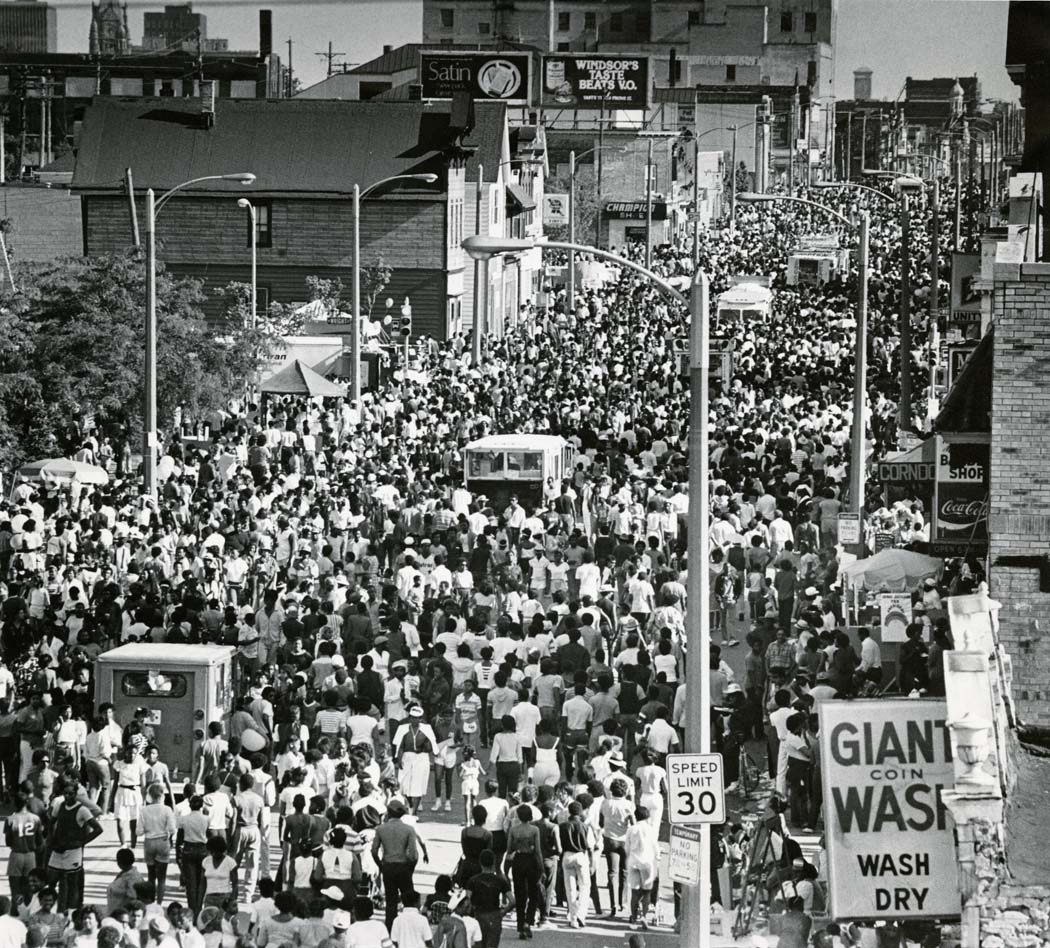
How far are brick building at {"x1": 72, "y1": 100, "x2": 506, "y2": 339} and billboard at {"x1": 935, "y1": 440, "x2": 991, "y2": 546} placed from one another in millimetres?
43014

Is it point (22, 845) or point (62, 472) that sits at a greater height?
point (62, 472)

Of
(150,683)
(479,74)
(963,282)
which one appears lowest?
(150,683)

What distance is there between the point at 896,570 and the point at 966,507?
1.21 m

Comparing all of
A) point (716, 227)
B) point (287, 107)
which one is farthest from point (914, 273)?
point (716, 227)

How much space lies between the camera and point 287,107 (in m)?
65.4

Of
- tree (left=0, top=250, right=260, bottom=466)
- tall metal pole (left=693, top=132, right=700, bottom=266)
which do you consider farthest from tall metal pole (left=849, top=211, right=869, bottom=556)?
tree (left=0, top=250, right=260, bottom=466)

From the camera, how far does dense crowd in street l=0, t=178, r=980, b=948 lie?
50.6ft

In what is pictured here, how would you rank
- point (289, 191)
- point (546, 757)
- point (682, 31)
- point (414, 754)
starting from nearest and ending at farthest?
point (414, 754), point (546, 757), point (289, 191), point (682, 31)

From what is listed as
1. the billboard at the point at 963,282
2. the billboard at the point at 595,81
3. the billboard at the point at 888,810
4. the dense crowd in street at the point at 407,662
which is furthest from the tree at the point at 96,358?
the billboard at the point at 595,81

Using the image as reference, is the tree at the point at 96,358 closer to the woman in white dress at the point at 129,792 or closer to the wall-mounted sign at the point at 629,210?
the woman in white dress at the point at 129,792

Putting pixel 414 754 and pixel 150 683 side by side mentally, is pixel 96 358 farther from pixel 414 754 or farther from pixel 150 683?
pixel 414 754

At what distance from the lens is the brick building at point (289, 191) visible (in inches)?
2522

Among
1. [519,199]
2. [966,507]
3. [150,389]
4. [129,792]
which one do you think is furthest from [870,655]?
[519,199]

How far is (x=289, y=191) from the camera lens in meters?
63.9
